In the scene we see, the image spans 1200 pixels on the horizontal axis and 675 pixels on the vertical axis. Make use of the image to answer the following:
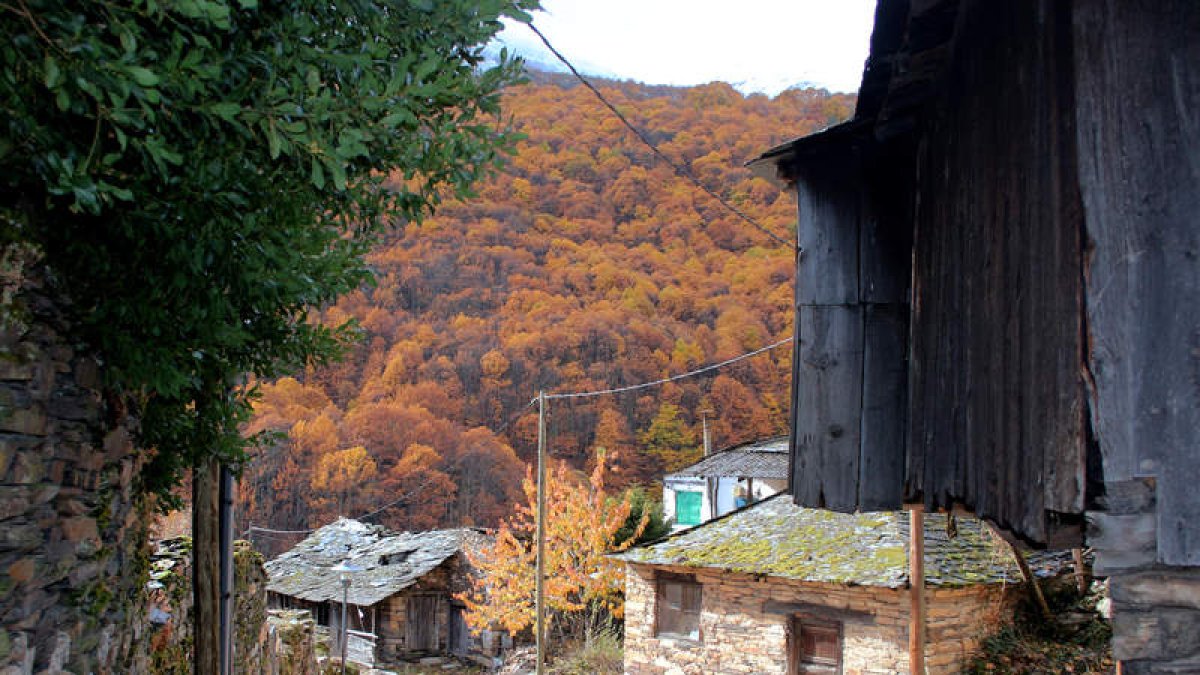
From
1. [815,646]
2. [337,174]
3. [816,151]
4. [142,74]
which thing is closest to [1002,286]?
[816,151]

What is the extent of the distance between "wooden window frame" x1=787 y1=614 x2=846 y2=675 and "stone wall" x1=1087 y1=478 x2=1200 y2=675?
34.8ft

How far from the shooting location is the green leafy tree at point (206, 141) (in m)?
2.09

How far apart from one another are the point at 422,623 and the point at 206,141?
2561 cm

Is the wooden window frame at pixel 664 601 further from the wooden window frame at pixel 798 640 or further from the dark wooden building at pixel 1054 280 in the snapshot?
the dark wooden building at pixel 1054 280

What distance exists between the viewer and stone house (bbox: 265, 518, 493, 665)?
2491cm

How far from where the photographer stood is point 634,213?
46.1 metres

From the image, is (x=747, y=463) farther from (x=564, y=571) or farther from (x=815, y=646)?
(x=815, y=646)

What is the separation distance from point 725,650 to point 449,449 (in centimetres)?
1848

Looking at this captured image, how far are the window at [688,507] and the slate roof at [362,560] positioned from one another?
8432 millimetres

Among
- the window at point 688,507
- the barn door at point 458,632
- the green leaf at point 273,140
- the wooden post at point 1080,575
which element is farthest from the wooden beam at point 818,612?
the window at point 688,507

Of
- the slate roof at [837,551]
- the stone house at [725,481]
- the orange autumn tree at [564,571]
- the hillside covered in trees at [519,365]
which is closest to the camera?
the slate roof at [837,551]

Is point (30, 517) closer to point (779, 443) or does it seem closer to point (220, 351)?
point (220, 351)

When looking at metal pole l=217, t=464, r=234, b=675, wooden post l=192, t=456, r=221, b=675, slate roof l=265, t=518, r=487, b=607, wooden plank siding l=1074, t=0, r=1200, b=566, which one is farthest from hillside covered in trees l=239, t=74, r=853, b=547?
wooden plank siding l=1074, t=0, r=1200, b=566

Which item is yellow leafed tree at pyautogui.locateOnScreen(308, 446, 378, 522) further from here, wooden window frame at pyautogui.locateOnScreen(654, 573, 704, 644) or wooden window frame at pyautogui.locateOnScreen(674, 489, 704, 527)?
wooden window frame at pyautogui.locateOnScreen(654, 573, 704, 644)
